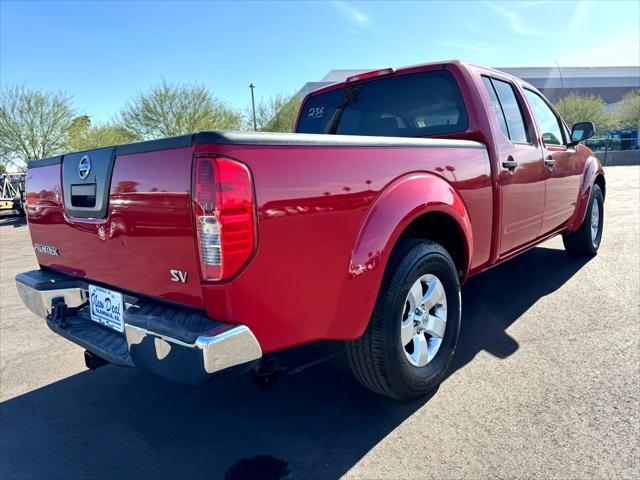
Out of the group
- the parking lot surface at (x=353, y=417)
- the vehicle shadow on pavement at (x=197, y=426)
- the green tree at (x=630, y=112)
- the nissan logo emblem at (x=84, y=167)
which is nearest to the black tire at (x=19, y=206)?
the parking lot surface at (x=353, y=417)

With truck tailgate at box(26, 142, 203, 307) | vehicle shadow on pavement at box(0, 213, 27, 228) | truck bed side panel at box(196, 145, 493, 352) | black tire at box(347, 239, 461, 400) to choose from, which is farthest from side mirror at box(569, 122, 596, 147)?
vehicle shadow on pavement at box(0, 213, 27, 228)

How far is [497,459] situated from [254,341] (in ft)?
4.22

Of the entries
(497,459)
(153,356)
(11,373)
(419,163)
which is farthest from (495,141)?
(11,373)

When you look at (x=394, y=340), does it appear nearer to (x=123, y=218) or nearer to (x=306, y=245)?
(x=306, y=245)

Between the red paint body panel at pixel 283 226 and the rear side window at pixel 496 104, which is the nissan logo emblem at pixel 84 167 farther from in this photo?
the rear side window at pixel 496 104

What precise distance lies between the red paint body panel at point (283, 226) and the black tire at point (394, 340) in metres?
0.14

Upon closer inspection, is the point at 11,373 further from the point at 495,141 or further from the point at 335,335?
the point at 495,141

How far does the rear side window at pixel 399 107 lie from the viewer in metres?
3.35

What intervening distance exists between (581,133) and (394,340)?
3.87 m

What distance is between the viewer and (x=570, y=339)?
10.8 ft

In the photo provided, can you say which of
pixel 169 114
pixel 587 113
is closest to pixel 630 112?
pixel 587 113

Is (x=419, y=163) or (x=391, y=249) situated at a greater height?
(x=419, y=163)

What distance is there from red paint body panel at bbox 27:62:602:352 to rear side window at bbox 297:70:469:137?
62 cm

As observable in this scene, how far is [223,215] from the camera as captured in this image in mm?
1662
